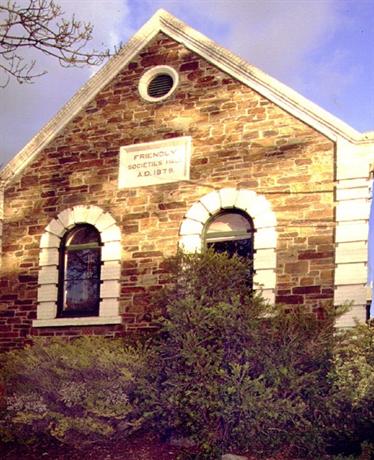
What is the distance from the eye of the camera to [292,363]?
11289 millimetres

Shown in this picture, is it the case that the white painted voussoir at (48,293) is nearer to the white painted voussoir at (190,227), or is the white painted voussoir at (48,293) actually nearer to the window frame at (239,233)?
the white painted voussoir at (190,227)

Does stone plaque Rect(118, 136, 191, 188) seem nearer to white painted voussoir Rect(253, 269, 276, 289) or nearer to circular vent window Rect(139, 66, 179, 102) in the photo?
circular vent window Rect(139, 66, 179, 102)

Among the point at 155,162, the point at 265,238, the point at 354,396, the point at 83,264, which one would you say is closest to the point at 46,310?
the point at 83,264

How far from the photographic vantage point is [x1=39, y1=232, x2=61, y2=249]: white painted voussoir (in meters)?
15.9

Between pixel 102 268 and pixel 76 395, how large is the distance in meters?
3.85

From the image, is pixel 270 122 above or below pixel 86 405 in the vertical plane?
above

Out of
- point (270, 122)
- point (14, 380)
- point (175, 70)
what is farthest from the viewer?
point (175, 70)

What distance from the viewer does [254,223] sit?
1390 cm

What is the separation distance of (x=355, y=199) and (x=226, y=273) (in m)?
2.76

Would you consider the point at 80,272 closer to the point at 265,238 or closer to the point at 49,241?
the point at 49,241

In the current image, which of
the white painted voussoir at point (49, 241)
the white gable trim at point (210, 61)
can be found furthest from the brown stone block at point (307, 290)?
the white painted voussoir at point (49, 241)

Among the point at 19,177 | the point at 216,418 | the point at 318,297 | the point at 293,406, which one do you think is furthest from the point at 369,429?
the point at 19,177

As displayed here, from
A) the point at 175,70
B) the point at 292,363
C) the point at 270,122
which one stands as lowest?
the point at 292,363

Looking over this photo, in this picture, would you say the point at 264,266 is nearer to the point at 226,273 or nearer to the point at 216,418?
the point at 226,273
